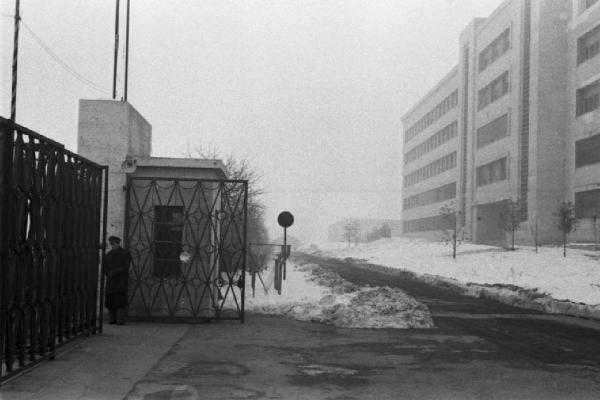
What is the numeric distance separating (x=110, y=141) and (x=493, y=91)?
173ft

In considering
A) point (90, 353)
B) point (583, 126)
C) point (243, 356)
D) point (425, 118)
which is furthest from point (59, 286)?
point (425, 118)

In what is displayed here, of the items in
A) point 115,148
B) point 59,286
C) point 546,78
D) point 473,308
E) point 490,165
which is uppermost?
point 546,78

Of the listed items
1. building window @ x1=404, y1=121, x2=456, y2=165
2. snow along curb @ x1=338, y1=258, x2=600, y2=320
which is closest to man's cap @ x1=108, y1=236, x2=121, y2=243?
snow along curb @ x1=338, y1=258, x2=600, y2=320

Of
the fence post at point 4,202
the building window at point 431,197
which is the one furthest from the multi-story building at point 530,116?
the fence post at point 4,202

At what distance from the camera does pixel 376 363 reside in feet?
29.5

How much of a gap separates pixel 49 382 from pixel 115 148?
6.76 meters

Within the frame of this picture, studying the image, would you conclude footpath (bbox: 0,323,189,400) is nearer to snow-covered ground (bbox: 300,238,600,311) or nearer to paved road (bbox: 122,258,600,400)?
paved road (bbox: 122,258,600,400)

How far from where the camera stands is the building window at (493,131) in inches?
2263

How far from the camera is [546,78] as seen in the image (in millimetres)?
51125

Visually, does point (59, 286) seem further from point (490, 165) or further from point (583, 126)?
point (490, 165)

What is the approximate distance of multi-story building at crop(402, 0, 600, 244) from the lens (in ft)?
157

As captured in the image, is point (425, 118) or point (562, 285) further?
point (425, 118)

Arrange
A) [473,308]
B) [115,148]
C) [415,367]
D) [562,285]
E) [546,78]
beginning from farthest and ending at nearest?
[546,78] → [562,285] → [473,308] → [115,148] → [415,367]

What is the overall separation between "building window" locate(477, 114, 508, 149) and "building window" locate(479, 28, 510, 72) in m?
5.81
